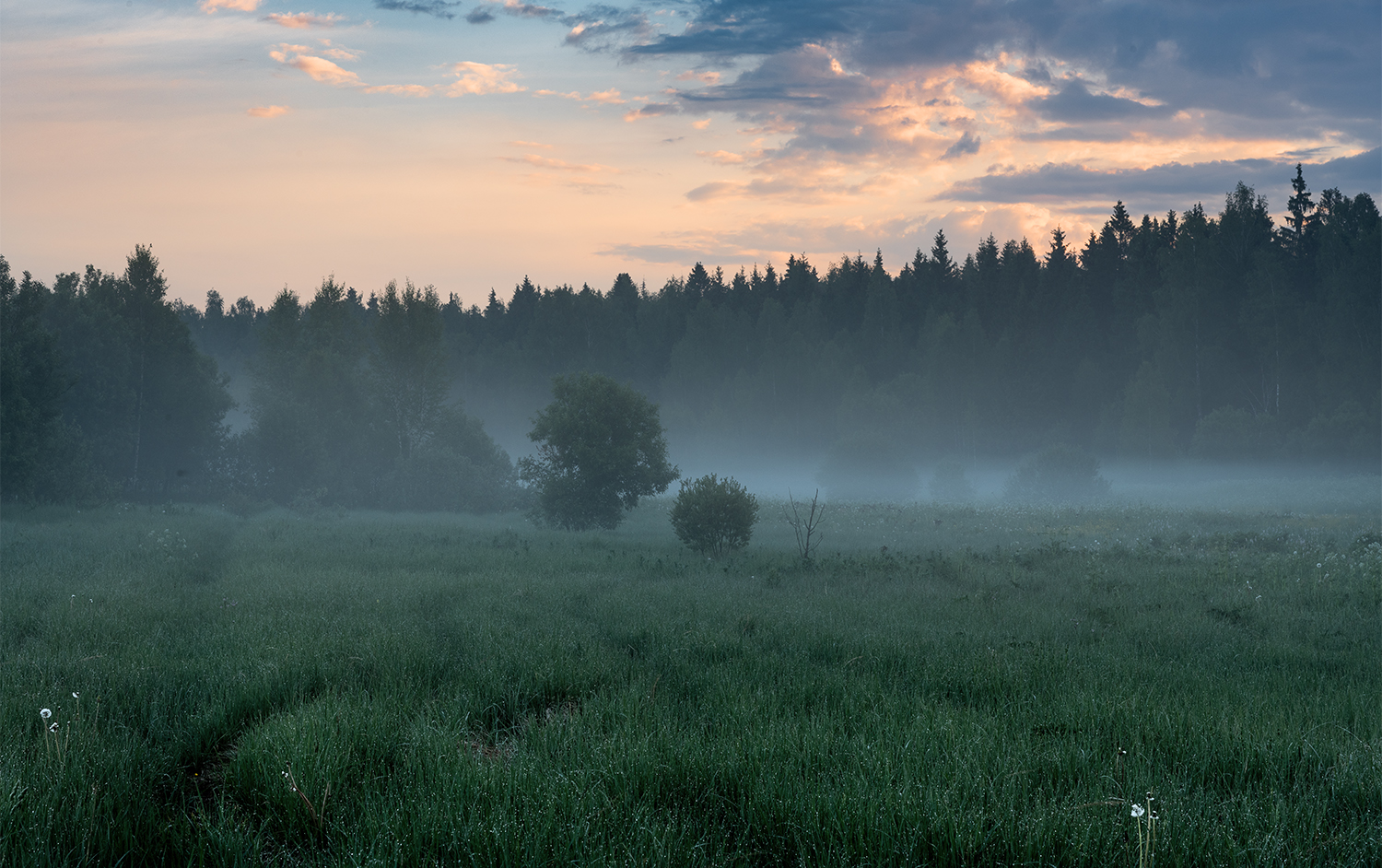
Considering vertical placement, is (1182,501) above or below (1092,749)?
below

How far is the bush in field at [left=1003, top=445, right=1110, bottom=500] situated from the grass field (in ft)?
105

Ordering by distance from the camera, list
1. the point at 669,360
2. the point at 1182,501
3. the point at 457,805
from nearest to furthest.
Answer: the point at 457,805
the point at 1182,501
the point at 669,360

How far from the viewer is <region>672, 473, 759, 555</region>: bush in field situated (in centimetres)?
2061

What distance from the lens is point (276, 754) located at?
428cm

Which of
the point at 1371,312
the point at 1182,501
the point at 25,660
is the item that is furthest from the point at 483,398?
the point at 25,660

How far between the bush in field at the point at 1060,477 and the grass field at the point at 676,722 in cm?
3189

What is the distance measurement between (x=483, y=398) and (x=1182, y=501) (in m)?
79.3

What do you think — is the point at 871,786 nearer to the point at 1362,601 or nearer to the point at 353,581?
the point at 353,581

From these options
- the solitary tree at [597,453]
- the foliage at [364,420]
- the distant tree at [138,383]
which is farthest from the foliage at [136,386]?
the solitary tree at [597,453]

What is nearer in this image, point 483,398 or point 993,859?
point 993,859

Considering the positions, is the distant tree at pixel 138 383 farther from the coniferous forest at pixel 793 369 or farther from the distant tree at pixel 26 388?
the distant tree at pixel 26 388

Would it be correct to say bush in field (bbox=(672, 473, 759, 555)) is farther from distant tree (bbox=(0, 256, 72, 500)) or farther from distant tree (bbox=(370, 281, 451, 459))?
distant tree (bbox=(370, 281, 451, 459))

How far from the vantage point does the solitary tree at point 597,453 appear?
27234mm

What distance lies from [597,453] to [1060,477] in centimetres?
3080
